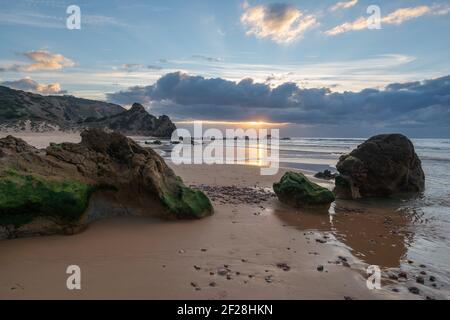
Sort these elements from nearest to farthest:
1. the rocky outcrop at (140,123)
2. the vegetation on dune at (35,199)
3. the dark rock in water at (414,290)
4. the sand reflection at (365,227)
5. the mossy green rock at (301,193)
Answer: the dark rock in water at (414,290) < the vegetation on dune at (35,199) < the sand reflection at (365,227) < the mossy green rock at (301,193) < the rocky outcrop at (140,123)

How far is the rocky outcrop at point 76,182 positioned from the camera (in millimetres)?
8703

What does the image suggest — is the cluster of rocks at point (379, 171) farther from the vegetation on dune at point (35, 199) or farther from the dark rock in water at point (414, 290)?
the vegetation on dune at point (35, 199)

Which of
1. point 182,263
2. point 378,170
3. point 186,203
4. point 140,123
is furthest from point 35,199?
point 140,123

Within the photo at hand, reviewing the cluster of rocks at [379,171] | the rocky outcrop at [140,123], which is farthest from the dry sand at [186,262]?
the rocky outcrop at [140,123]

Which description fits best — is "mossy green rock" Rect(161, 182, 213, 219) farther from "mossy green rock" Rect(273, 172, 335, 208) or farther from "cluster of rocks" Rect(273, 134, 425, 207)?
"cluster of rocks" Rect(273, 134, 425, 207)

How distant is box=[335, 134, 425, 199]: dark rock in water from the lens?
60.2ft

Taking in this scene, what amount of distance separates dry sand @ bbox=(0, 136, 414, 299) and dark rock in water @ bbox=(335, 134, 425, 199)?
765 cm

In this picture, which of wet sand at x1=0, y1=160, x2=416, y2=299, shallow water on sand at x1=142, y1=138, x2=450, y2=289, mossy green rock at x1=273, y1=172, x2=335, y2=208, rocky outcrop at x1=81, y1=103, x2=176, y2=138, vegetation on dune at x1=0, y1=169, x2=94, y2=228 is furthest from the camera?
rocky outcrop at x1=81, y1=103, x2=176, y2=138

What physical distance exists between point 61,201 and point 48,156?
1.84m

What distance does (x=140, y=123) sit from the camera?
114 m

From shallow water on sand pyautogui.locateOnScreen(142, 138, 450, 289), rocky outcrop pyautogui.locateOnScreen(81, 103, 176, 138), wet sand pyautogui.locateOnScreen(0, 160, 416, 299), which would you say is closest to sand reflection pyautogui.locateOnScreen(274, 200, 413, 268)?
shallow water on sand pyautogui.locateOnScreen(142, 138, 450, 289)

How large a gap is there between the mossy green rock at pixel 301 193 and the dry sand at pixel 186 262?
2389mm
